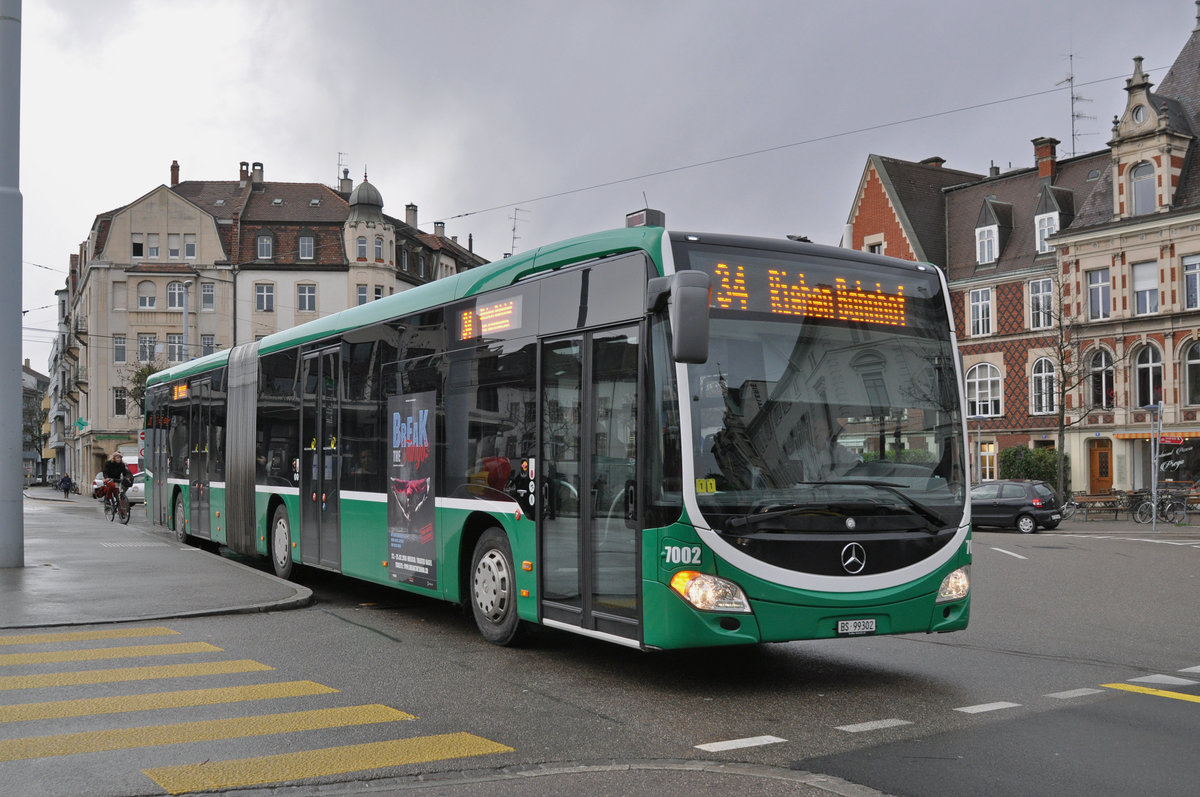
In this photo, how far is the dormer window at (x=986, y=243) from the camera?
55781 mm

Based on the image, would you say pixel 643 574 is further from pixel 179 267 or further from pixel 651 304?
pixel 179 267

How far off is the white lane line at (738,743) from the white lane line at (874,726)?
0.51 metres

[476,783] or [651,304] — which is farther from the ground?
[651,304]

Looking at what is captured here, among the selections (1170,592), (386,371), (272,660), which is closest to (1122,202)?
(1170,592)

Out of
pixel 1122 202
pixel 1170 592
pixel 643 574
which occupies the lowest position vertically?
pixel 1170 592

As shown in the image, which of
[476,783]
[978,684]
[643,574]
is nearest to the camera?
[476,783]

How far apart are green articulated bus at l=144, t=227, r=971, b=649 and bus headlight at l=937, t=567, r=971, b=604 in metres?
0.02

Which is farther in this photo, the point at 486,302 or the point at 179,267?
the point at 179,267

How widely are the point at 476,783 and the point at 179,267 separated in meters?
74.4

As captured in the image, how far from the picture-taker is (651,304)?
27.0ft

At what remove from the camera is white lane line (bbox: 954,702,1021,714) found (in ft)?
25.3

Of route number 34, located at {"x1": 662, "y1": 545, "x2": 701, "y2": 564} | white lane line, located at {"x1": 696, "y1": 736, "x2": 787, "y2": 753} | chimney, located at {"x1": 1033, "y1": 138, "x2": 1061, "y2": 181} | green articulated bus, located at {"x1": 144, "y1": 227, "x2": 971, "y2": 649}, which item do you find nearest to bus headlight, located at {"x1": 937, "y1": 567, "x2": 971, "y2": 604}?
green articulated bus, located at {"x1": 144, "y1": 227, "x2": 971, "y2": 649}

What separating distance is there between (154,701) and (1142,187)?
1867 inches

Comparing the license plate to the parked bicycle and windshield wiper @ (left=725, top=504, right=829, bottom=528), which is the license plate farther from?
the parked bicycle
